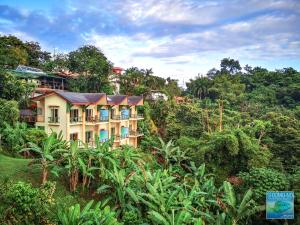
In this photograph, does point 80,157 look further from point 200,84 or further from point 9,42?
point 200,84

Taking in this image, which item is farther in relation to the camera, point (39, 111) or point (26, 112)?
point (26, 112)

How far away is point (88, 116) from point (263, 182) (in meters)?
16.6

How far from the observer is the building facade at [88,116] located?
95.1 feet

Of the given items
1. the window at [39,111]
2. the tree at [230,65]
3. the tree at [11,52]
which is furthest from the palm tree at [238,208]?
the tree at [230,65]

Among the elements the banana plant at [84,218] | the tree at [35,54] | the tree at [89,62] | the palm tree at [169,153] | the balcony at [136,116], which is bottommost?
the banana plant at [84,218]

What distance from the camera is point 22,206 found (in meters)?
13.9

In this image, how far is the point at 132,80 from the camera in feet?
158

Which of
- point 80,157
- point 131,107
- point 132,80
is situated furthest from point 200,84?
point 80,157

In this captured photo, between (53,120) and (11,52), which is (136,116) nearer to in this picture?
(53,120)

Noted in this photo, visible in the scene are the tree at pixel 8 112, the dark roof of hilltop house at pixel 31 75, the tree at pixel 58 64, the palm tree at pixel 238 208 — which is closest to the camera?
the palm tree at pixel 238 208

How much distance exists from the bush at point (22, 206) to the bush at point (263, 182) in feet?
41.6

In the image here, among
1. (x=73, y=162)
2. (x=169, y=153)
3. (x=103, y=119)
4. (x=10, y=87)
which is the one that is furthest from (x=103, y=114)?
(x=73, y=162)

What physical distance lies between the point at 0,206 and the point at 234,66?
255 ft

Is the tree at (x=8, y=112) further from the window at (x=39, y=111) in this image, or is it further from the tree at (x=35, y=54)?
the tree at (x=35, y=54)
